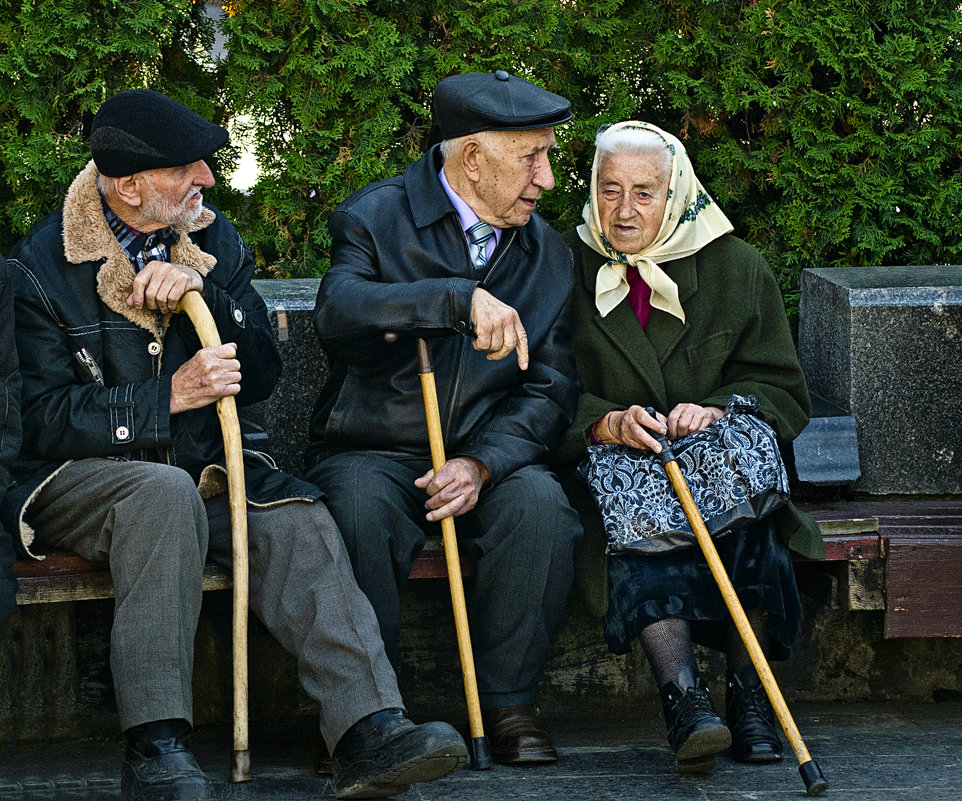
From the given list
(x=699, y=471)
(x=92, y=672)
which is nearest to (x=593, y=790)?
(x=699, y=471)

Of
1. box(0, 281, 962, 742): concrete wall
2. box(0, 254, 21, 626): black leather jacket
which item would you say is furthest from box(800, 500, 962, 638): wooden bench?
box(0, 254, 21, 626): black leather jacket

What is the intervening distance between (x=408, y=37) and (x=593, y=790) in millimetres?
2831

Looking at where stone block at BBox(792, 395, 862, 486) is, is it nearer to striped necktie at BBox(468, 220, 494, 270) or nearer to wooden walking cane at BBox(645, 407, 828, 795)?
wooden walking cane at BBox(645, 407, 828, 795)

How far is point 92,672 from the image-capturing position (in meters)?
4.23

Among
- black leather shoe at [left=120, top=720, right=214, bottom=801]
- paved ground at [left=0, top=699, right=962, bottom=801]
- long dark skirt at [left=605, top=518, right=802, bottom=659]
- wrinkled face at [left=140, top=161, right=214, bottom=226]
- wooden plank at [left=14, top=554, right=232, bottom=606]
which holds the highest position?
wrinkled face at [left=140, top=161, right=214, bottom=226]

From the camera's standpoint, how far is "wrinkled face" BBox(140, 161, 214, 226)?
3922mm

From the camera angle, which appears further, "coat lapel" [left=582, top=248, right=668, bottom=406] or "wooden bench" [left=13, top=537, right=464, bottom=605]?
"coat lapel" [left=582, top=248, right=668, bottom=406]

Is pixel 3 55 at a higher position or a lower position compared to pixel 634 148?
higher

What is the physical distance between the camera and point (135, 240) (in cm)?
400

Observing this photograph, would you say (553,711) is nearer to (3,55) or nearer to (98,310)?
(98,310)

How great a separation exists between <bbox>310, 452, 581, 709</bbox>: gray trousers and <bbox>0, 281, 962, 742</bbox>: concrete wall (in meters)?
0.48

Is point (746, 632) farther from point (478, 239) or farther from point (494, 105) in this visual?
point (494, 105)

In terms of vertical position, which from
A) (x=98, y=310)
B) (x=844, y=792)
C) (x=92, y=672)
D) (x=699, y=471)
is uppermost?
(x=98, y=310)

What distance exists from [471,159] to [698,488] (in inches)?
46.4
